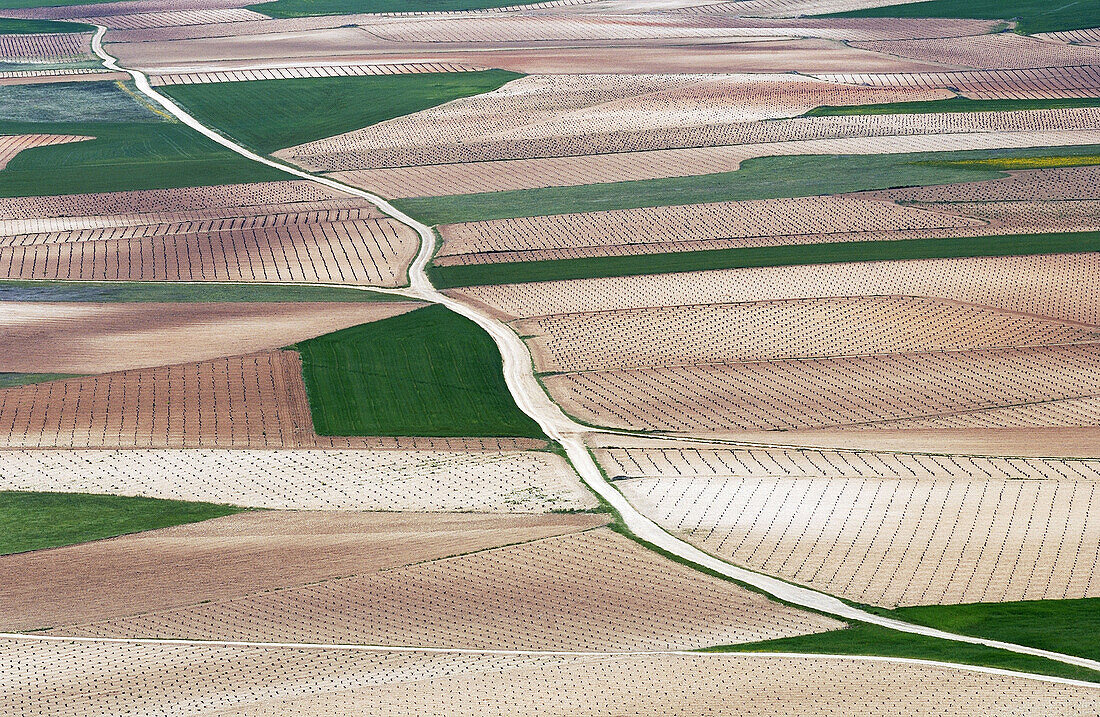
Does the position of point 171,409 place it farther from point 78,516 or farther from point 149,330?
point 149,330

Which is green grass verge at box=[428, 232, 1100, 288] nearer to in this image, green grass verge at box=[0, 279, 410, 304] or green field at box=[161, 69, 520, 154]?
green grass verge at box=[0, 279, 410, 304]

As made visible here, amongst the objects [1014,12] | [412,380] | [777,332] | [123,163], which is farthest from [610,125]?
[1014,12]

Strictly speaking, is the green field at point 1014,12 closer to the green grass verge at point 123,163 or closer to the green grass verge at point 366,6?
the green grass verge at point 366,6

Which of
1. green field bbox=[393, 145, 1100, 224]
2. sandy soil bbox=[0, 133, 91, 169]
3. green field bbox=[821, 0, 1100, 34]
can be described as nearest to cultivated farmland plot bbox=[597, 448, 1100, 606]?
green field bbox=[393, 145, 1100, 224]

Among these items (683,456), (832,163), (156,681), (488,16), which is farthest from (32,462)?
(488,16)

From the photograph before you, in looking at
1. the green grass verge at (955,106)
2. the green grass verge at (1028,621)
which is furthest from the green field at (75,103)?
the green grass verge at (1028,621)

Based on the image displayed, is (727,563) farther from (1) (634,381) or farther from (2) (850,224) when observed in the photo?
(2) (850,224)
